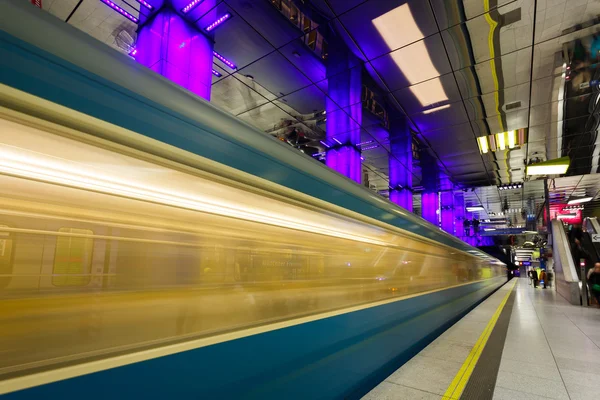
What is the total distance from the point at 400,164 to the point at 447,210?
789 centimetres

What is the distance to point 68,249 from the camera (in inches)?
39.5

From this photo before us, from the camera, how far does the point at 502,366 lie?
11.3ft

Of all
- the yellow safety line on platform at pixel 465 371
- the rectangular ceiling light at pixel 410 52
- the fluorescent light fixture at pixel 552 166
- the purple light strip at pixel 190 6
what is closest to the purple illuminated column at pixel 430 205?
the fluorescent light fixture at pixel 552 166

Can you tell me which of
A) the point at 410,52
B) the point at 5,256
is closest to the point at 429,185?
the point at 410,52

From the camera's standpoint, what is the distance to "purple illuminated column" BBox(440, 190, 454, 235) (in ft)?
58.1

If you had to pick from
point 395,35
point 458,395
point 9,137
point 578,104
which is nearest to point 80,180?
point 9,137

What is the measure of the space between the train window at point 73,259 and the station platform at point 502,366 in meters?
2.43

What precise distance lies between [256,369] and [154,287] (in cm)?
72

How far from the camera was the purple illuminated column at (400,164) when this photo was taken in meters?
11.0

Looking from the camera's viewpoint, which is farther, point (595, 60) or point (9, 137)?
point (595, 60)

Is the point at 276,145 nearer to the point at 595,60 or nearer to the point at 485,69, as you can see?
the point at 485,69

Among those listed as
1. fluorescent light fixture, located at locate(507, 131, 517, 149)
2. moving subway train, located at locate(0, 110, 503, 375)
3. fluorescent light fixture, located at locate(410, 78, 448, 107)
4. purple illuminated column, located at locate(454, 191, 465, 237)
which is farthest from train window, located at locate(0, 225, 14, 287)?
purple illuminated column, located at locate(454, 191, 465, 237)

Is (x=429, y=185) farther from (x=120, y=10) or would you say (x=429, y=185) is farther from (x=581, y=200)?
(x=120, y=10)

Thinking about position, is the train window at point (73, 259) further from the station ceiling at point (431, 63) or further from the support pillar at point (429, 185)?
the support pillar at point (429, 185)
